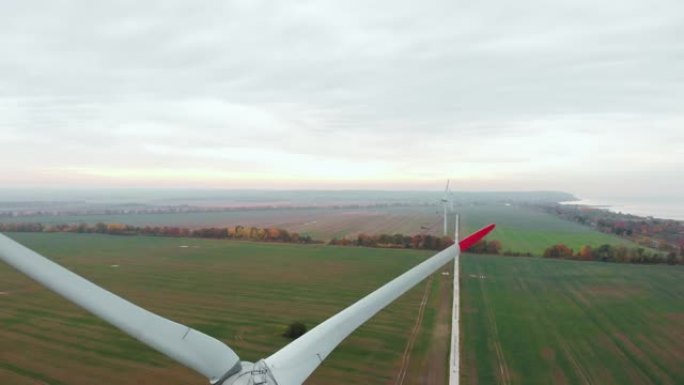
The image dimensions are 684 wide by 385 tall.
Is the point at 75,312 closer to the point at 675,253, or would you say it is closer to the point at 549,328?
the point at 549,328

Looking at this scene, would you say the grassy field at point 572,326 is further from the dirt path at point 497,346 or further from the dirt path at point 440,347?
the dirt path at point 440,347

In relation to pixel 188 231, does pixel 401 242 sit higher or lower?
higher

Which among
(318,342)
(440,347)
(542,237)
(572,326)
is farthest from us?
(542,237)

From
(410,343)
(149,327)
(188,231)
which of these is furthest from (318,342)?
(188,231)

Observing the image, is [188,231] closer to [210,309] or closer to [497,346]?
[210,309]

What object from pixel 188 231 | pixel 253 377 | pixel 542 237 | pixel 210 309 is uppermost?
pixel 253 377

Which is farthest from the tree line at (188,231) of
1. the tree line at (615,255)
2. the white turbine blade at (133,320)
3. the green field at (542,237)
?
the white turbine blade at (133,320)

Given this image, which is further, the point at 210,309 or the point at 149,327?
the point at 210,309
